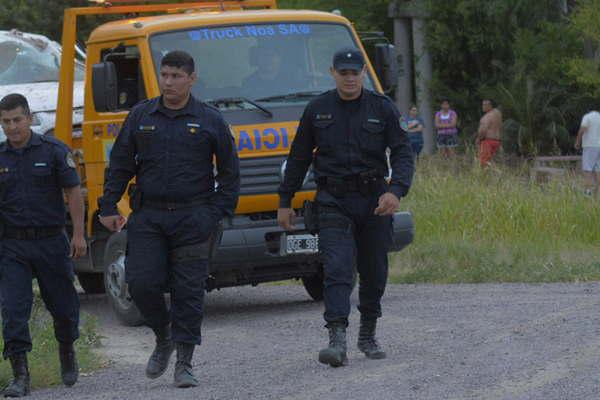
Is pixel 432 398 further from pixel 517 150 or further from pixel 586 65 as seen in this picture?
pixel 517 150

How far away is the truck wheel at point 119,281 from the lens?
11742mm

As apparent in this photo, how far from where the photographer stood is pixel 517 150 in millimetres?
32375

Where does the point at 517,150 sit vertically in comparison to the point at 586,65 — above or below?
below

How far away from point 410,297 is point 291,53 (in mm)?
2287

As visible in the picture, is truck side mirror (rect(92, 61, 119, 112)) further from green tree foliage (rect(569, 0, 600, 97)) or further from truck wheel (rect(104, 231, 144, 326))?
green tree foliage (rect(569, 0, 600, 97))

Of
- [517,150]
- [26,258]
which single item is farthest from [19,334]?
[517,150]

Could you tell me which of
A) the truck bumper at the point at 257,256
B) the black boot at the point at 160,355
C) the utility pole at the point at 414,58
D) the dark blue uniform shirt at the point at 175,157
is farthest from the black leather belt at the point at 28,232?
the utility pole at the point at 414,58

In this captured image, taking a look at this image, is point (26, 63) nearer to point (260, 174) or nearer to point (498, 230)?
point (260, 174)

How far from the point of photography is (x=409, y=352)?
8984mm

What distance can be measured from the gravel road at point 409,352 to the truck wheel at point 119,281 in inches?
4.8

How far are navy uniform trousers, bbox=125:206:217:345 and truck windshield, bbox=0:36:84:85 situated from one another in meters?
6.66

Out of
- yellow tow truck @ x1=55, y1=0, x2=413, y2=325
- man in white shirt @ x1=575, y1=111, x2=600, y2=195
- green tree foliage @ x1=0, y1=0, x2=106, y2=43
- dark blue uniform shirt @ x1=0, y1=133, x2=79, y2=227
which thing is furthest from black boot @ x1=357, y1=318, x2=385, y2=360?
green tree foliage @ x1=0, y1=0, x2=106, y2=43

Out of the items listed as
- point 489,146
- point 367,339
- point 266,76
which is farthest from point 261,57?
point 489,146

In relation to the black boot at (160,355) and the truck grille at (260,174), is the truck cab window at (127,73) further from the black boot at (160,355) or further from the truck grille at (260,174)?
the black boot at (160,355)
